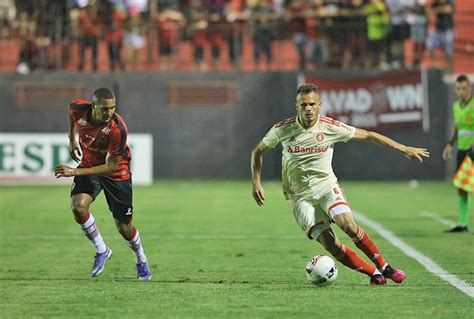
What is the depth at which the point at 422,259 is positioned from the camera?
11.6 meters

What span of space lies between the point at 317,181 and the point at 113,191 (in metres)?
1.94

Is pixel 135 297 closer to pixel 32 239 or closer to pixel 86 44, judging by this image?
pixel 32 239

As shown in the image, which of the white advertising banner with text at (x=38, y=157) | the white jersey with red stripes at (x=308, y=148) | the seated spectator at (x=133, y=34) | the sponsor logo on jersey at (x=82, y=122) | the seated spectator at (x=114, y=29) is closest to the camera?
the white jersey with red stripes at (x=308, y=148)

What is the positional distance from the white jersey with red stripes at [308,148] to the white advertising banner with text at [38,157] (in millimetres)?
15801

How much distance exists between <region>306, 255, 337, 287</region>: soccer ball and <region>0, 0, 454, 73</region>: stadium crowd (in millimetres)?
17097

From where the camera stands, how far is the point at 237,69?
27.5m

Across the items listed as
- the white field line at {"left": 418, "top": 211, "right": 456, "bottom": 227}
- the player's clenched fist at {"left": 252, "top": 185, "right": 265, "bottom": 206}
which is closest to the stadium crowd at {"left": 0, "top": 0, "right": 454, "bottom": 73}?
the white field line at {"left": 418, "top": 211, "right": 456, "bottom": 227}

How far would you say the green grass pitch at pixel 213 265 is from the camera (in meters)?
8.07

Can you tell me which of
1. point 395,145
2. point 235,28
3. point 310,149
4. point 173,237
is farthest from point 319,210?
point 235,28

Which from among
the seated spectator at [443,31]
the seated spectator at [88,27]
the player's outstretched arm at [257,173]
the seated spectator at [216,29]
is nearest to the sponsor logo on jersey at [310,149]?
the player's outstretched arm at [257,173]

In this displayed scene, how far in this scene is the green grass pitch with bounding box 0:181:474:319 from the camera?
26.5 ft

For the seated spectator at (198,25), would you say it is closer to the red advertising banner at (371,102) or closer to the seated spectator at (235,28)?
the seated spectator at (235,28)

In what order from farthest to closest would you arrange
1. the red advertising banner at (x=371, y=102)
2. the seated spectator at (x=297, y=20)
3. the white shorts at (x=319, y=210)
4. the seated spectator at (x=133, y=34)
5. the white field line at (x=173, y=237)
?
the red advertising banner at (x=371, y=102) < the seated spectator at (x=133, y=34) < the seated spectator at (x=297, y=20) < the white field line at (x=173, y=237) < the white shorts at (x=319, y=210)

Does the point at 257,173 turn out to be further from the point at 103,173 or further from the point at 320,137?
the point at 103,173
